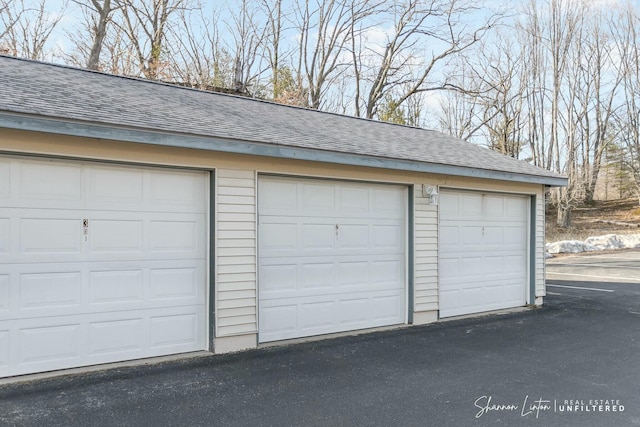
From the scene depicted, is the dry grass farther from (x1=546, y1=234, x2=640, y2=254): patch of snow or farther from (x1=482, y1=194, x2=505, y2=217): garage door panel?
(x1=482, y1=194, x2=505, y2=217): garage door panel

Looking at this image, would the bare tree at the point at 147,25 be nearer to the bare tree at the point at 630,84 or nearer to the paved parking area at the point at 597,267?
the paved parking area at the point at 597,267

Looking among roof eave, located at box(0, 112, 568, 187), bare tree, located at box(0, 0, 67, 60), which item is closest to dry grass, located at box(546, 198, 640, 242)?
roof eave, located at box(0, 112, 568, 187)

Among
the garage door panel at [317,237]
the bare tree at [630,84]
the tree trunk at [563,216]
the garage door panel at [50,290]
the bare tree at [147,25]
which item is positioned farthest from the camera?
the bare tree at [630,84]

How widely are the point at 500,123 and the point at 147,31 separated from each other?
17.4 metres

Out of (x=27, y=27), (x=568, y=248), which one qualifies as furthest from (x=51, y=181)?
(x=568, y=248)

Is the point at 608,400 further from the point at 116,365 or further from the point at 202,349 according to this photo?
the point at 116,365

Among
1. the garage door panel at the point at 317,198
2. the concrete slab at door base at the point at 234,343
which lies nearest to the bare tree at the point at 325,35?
the garage door panel at the point at 317,198

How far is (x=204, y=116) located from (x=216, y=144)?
957 millimetres

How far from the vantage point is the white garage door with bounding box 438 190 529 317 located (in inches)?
305

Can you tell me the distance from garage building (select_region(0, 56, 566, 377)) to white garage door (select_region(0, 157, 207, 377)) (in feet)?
0.04

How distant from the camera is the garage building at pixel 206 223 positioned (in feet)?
15.3

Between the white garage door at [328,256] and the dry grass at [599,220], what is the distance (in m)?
19.2

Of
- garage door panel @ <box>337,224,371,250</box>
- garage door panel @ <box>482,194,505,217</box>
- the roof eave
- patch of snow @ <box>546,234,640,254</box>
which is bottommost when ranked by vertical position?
patch of snow @ <box>546,234,640,254</box>

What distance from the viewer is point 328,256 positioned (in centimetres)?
654
